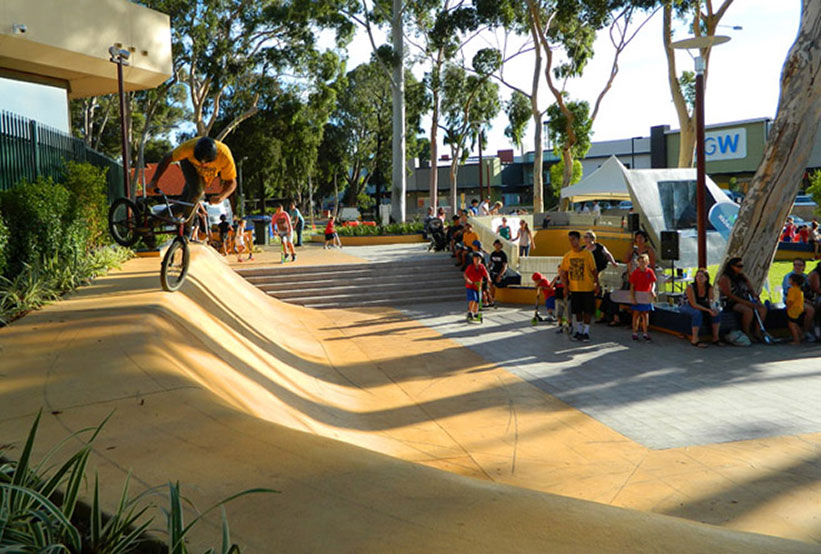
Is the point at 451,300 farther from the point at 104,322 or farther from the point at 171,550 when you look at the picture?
the point at 171,550

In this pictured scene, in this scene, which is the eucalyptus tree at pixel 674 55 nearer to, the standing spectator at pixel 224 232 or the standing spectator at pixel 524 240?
the standing spectator at pixel 524 240

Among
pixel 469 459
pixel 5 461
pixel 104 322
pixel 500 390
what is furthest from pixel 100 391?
pixel 500 390

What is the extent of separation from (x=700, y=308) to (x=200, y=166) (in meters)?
8.73

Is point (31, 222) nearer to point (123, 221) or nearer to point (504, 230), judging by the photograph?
point (123, 221)

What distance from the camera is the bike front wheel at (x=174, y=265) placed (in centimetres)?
922

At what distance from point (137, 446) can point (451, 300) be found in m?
14.8

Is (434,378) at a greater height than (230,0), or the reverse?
(230,0)

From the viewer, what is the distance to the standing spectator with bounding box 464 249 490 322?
14412 millimetres

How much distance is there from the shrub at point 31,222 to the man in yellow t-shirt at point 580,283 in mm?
8681

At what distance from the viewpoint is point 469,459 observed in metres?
6.29

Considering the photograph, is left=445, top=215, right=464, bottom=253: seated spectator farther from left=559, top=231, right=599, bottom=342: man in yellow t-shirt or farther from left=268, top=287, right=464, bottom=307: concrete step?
left=559, top=231, right=599, bottom=342: man in yellow t-shirt

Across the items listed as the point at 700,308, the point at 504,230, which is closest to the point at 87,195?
the point at 700,308

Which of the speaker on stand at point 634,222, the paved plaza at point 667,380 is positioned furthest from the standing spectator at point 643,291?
the speaker on stand at point 634,222

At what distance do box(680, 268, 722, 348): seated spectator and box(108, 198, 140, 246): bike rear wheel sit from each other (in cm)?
922
